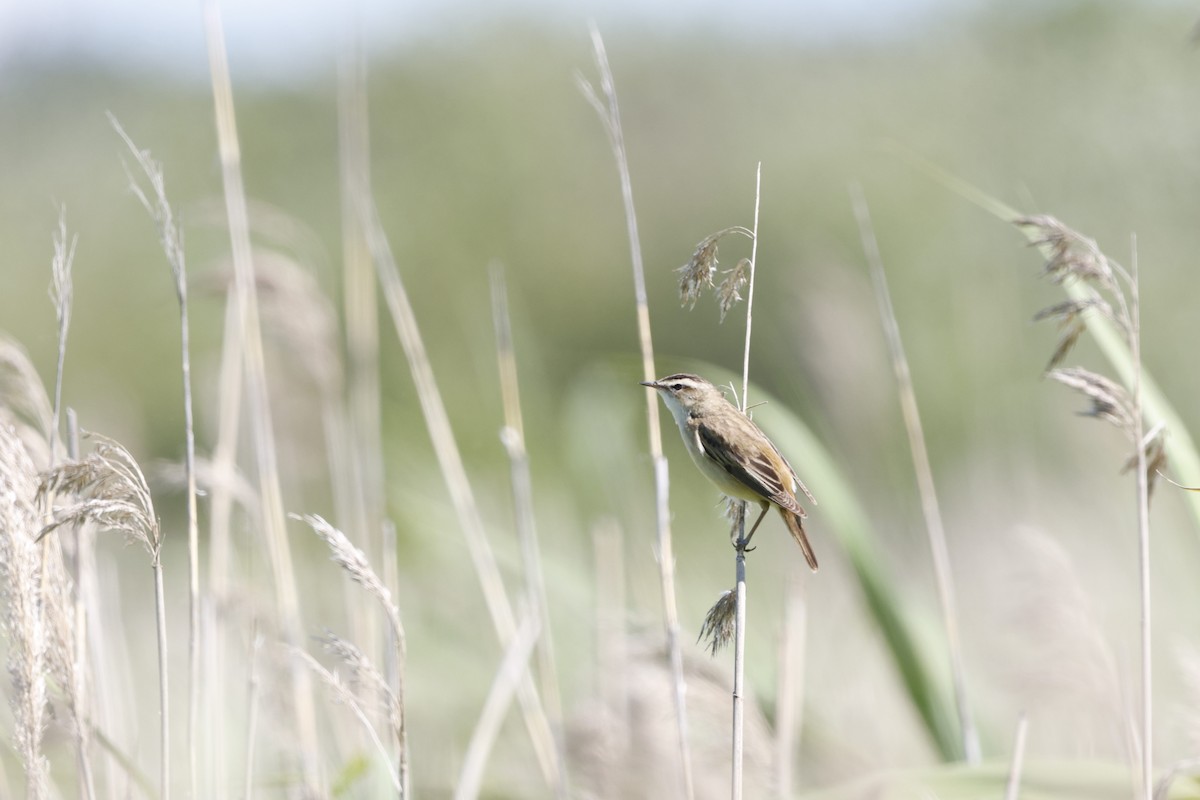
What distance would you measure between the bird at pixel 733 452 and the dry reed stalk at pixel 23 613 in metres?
1.09

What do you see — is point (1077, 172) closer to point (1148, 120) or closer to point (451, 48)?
point (1148, 120)

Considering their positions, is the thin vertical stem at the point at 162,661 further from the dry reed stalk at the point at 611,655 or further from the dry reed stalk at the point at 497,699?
the dry reed stalk at the point at 611,655

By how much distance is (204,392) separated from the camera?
235 inches

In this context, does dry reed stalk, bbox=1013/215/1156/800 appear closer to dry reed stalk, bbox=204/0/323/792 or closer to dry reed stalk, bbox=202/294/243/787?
dry reed stalk, bbox=204/0/323/792

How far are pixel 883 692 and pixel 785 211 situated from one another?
9278mm

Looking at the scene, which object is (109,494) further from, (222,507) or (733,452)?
(222,507)

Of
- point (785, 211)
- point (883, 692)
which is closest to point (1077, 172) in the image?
point (785, 211)

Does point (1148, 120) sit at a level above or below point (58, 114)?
below

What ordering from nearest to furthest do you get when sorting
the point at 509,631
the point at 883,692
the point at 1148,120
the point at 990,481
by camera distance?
1. the point at 509,631
2. the point at 883,692
3. the point at 990,481
4. the point at 1148,120

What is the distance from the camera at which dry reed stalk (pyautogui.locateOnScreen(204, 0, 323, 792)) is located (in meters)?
2.78

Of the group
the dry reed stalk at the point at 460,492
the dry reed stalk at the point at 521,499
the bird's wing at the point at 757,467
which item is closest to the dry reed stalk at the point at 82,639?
the dry reed stalk at the point at 460,492

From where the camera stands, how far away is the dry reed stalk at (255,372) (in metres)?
2.78

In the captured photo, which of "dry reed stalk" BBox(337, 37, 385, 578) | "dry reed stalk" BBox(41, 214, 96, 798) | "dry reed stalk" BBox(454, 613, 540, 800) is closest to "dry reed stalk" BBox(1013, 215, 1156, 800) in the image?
"dry reed stalk" BBox(454, 613, 540, 800)

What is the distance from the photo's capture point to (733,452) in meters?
2.32
